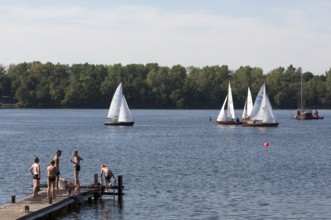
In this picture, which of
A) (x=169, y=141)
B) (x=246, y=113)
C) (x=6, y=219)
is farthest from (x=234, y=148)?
(x=246, y=113)

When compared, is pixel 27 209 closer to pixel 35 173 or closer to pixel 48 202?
pixel 48 202

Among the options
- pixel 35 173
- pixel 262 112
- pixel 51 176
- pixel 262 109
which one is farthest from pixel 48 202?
pixel 262 112

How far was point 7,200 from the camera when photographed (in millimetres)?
48938

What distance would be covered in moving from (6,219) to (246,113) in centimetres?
14018

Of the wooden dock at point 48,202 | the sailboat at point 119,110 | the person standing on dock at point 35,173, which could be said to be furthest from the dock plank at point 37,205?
the sailboat at point 119,110

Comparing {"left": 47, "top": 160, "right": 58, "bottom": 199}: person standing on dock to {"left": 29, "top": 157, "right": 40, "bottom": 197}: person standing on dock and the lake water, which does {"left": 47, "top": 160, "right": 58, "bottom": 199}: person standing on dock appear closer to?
{"left": 29, "top": 157, "right": 40, "bottom": 197}: person standing on dock

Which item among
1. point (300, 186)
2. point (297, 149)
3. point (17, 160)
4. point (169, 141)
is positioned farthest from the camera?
point (169, 141)

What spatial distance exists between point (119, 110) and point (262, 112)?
27.4m

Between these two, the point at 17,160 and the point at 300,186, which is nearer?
the point at 300,186

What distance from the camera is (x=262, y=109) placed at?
145500 millimetres

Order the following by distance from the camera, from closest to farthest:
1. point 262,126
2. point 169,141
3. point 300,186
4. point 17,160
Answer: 1. point 300,186
2. point 17,160
3. point 169,141
4. point 262,126

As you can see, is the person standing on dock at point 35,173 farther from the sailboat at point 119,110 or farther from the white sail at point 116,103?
the white sail at point 116,103

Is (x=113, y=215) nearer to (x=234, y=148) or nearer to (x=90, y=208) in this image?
(x=90, y=208)

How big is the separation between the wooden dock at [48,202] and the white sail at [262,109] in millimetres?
93272
